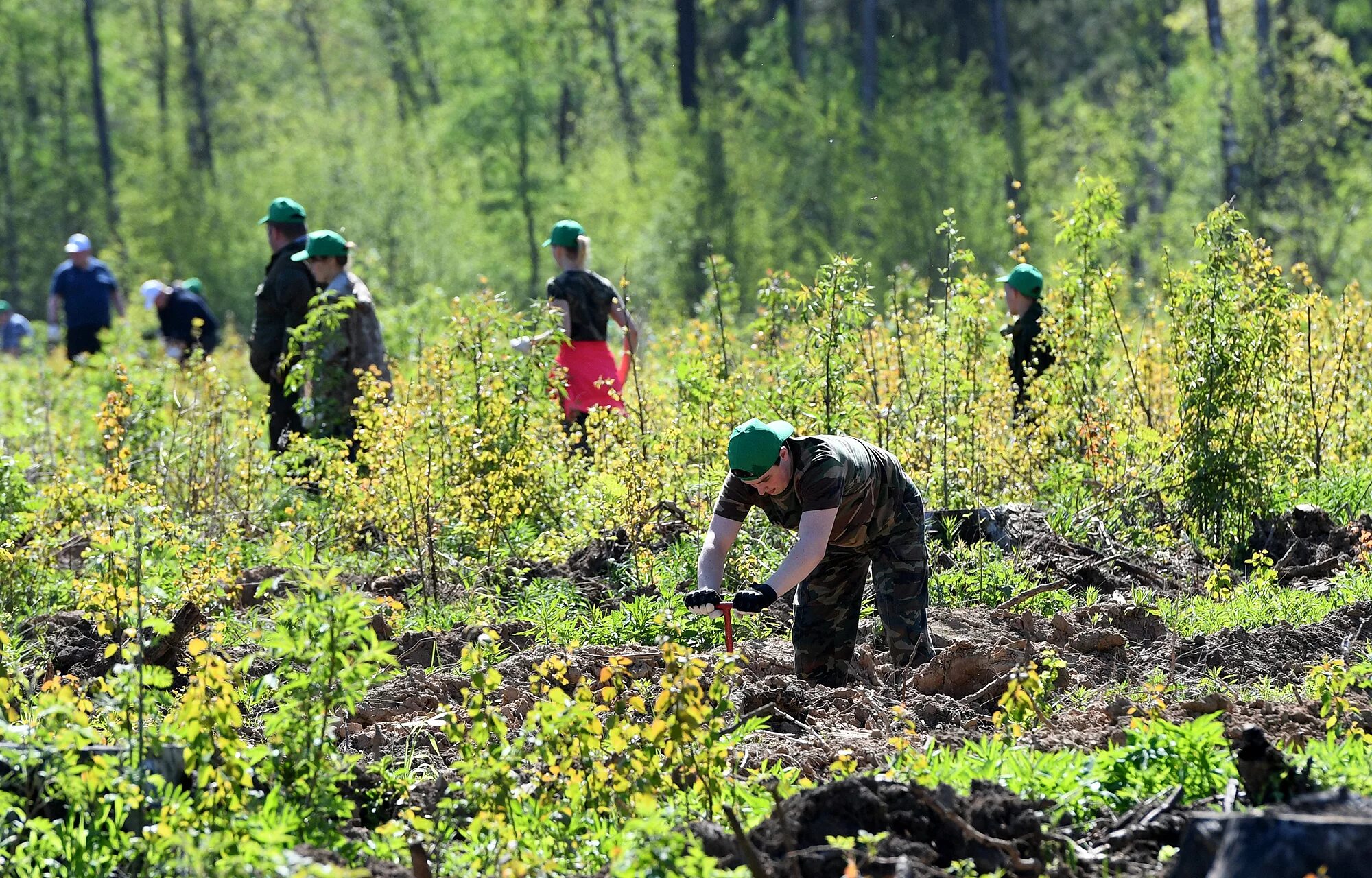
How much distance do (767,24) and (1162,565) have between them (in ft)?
100

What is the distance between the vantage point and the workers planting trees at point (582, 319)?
33.2 ft

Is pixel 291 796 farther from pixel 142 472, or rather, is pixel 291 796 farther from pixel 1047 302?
pixel 1047 302

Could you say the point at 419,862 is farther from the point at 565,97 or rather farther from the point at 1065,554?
the point at 565,97

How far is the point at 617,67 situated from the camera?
44375 mm

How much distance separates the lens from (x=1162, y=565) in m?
8.51

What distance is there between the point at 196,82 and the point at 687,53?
1819 centimetres

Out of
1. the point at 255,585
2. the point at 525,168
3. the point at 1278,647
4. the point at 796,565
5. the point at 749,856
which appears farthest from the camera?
the point at 525,168

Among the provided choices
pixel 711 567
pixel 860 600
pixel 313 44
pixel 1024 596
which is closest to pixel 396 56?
pixel 313 44

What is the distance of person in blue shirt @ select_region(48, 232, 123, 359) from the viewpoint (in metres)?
17.8

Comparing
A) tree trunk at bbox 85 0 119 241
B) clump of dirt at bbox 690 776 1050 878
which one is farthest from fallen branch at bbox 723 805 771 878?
tree trunk at bbox 85 0 119 241

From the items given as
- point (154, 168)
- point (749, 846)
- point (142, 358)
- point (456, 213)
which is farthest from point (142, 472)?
point (154, 168)

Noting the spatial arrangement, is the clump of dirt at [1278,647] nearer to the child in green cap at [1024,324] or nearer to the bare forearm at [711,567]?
the bare forearm at [711,567]

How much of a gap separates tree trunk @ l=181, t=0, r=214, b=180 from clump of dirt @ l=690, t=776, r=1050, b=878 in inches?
1640

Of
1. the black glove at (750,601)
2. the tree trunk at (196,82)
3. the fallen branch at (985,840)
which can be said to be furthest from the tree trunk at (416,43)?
the fallen branch at (985,840)
